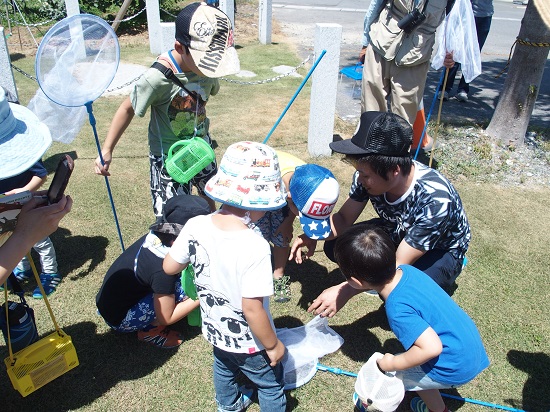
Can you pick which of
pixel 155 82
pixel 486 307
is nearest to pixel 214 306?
pixel 155 82

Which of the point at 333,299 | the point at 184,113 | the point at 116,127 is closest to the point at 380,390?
the point at 333,299

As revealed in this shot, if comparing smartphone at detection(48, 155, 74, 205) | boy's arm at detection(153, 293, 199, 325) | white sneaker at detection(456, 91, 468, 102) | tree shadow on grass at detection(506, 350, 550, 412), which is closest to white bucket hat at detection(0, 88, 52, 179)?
smartphone at detection(48, 155, 74, 205)

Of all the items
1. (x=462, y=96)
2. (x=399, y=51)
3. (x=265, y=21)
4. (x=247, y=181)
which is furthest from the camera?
(x=265, y=21)

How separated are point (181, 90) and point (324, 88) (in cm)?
227

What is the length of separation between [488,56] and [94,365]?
10588 mm

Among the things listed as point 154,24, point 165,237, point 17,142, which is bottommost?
point 154,24

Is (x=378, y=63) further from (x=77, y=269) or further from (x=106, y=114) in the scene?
(x=106, y=114)

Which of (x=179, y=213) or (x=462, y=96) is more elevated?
(x=179, y=213)

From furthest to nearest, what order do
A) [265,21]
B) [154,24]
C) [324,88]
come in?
[265,21]
[154,24]
[324,88]

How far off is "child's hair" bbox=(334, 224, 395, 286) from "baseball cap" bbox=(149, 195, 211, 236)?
28.9 inches

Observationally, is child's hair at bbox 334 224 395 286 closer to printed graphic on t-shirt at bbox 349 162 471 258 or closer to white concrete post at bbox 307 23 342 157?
printed graphic on t-shirt at bbox 349 162 471 258

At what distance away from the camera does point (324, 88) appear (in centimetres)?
483

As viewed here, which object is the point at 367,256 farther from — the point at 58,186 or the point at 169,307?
the point at 58,186

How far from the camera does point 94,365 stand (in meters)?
2.66
